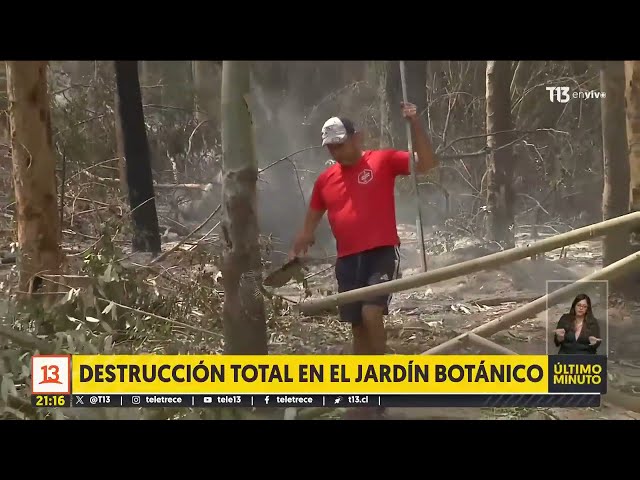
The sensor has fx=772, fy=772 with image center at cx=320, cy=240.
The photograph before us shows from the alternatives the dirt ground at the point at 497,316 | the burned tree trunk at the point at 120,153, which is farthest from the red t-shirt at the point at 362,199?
the burned tree trunk at the point at 120,153

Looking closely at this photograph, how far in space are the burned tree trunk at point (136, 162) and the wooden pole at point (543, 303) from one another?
5.05 feet

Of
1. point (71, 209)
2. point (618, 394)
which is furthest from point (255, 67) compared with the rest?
point (618, 394)

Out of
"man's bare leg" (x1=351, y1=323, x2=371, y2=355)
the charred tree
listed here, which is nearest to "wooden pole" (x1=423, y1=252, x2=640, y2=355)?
"man's bare leg" (x1=351, y1=323, x2=371, y2=355)

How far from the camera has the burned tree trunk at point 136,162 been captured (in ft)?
12.9

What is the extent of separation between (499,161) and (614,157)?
1.92 feet

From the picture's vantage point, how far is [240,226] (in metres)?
3.84

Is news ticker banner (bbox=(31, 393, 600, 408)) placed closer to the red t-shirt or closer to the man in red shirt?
the man in red shirt

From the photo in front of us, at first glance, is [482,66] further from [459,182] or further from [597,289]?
[597,289]

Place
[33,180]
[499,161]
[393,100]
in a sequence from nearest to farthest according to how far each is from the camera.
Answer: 1. [393,100]
2. [499,161]
3. [33,180]

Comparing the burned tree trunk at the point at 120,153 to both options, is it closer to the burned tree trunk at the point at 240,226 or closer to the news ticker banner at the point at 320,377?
the burned tree trunk at the point at 240,226

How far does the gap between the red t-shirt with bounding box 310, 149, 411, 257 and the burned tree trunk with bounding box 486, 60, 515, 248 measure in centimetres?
45

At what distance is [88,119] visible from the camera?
405 centimetres

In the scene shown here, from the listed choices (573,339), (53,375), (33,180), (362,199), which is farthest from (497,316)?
(33,180)

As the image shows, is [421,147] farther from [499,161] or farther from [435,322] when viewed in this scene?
[435,322]
